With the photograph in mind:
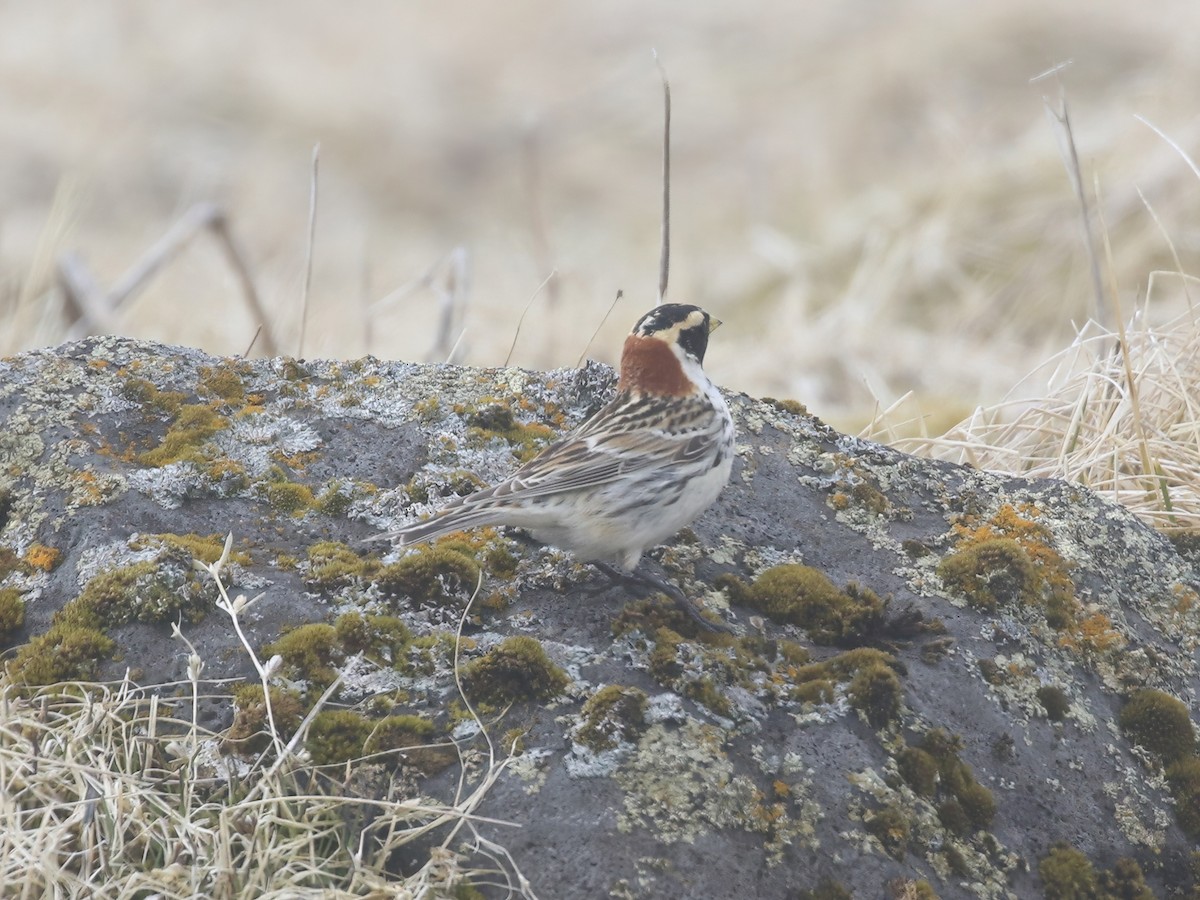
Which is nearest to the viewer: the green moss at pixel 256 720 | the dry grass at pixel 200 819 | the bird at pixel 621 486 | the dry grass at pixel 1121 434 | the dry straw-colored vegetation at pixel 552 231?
the dry grass at pixel 200 819

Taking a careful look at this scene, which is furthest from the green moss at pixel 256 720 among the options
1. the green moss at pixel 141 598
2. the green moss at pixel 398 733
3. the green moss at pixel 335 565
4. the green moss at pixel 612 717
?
the green moss at pixel 612 717

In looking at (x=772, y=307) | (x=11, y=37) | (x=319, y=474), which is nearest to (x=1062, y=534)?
(x=319, y=474)

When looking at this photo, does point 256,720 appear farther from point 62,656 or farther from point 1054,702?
point 1054,702

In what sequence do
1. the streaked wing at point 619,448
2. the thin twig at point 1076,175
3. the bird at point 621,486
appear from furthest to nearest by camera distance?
the thin twig at point 1076,175
the streaked wing at point 619,448
the bird at point 621,486

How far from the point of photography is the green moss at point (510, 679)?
145 inches

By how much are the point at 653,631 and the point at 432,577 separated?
743 millimetres

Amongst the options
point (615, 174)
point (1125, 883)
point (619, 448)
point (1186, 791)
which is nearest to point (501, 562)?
point (619, 448)

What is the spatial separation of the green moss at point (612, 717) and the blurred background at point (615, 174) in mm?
3365

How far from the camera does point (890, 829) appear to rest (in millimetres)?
3500

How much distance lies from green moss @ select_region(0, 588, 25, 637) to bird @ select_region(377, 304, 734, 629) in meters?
1.12

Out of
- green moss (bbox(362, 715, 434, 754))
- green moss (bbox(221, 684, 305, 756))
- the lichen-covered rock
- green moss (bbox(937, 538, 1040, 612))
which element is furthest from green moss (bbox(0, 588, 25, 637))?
green moss (bbox(937, 538, 1040, 612))

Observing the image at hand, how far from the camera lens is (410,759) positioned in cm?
347

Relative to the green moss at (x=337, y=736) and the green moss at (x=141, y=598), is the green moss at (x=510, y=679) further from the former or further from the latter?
the green moss at (x=141, y=598)

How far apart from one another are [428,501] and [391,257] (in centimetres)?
1630
